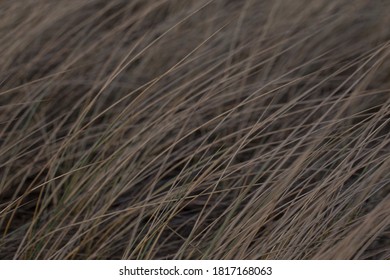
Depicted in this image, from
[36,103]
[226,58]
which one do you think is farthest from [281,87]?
[36,103]

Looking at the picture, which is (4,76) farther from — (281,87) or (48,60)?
(281,87)

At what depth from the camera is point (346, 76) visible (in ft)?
7.08

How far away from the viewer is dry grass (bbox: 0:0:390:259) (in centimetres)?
193

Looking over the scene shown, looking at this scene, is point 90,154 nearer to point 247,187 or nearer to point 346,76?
point 247,187

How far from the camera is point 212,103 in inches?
82.5

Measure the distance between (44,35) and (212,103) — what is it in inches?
19.2

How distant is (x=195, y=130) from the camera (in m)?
1.95

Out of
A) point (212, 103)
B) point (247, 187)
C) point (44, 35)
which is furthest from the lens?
point (44, 35)

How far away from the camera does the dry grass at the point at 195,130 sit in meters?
1.93

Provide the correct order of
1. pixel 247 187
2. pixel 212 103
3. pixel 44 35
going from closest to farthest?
pixel 247 187 → pixel 212 103 → pixel 44 35

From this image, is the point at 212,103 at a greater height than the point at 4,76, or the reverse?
the point at 4,76
